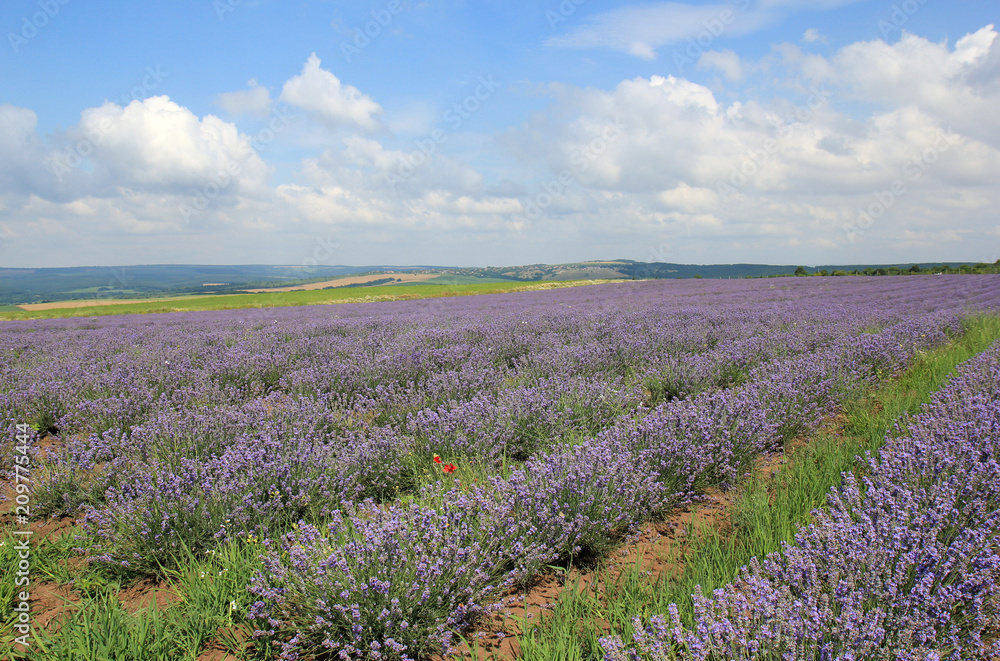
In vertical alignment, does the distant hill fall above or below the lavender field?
above

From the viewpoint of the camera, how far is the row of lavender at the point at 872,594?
1245 mm

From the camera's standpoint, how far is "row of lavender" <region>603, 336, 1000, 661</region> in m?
1.25

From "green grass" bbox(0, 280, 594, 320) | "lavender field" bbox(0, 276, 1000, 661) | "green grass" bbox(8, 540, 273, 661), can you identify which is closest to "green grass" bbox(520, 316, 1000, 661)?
"lavender field" bbox(0, 276, 1000, 661)

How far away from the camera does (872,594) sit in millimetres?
1396

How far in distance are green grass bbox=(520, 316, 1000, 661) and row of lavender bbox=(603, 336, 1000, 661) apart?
13 cm

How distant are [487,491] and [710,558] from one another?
0.95 m

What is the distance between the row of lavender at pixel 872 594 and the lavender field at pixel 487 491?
0.01 meters

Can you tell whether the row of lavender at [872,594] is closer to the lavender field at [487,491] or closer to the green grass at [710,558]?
the lavender field at [487,491]
